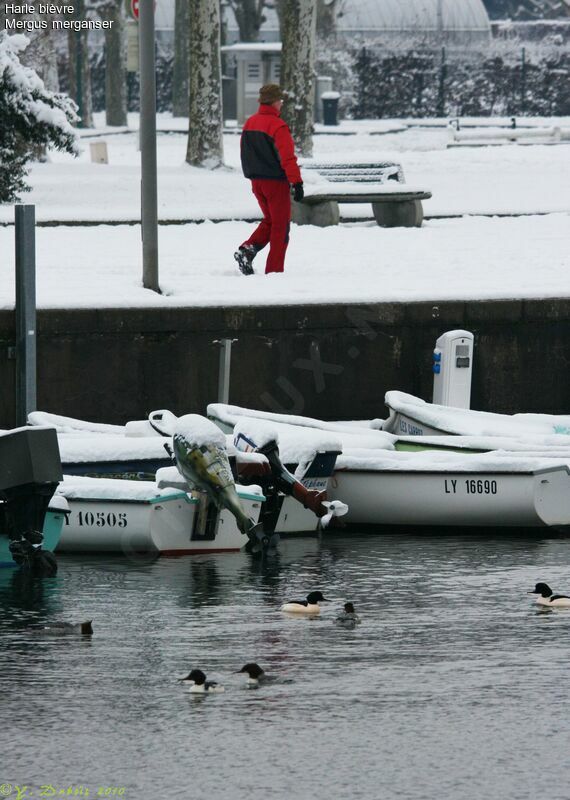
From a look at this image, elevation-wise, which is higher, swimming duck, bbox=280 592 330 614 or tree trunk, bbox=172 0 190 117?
tree trunk, bbox=172 0 190 117

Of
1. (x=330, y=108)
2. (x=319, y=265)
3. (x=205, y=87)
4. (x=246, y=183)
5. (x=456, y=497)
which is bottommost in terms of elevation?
(x=456, y=497)

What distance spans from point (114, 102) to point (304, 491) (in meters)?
38.0

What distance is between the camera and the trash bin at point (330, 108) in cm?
4481

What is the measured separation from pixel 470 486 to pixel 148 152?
4546 millimetres

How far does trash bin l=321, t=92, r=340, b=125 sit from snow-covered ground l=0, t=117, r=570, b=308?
15.5 metres

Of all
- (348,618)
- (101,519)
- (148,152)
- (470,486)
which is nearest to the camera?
(348,618)

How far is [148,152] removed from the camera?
51.0 feet

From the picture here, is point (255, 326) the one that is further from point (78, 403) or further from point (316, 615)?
point (316, 615)

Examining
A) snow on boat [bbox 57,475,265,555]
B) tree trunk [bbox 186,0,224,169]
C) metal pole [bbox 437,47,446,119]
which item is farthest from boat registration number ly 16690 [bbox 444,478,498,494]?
metal pole [bbox 437,47,446,119]

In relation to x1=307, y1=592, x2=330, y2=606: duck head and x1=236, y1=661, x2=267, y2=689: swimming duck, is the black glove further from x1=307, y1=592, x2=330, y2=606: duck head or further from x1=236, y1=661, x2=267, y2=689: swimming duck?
x1=236, y1=661, x2=267, y2=689: swimming duck

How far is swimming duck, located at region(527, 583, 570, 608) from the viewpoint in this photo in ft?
32.8

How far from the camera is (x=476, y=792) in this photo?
6.78m

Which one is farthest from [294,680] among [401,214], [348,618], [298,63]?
[298,63]

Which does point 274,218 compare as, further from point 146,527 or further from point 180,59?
point 180,59
